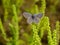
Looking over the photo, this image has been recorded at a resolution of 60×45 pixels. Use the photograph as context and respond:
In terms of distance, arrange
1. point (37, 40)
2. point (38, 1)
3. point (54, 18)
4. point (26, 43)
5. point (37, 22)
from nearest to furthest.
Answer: point (37, 40) → point (37, 22) → point (26, 43) → point (54, 18) → point (38, 1)

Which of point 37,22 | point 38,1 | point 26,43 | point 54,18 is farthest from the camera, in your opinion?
point 38,1

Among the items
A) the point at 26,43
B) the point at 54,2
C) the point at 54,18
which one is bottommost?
the point at 26,43

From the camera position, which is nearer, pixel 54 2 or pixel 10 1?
pixel 10 1

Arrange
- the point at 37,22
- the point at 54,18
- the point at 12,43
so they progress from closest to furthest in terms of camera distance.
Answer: the point at 37,22, the point at 12,43, the point at 54,18

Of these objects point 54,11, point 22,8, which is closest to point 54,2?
point 54,11

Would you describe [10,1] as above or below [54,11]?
above

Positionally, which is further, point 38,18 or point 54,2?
point 54,2

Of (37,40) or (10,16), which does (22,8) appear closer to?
(10,16)

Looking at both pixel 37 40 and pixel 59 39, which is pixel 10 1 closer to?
pixel 59 39

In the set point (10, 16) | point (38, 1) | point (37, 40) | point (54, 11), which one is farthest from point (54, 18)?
point (37, 40)
